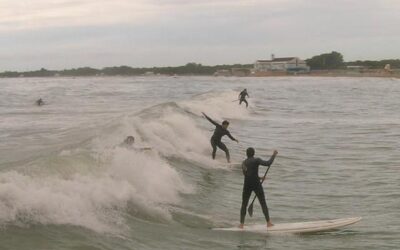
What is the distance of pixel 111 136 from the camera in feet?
75.6

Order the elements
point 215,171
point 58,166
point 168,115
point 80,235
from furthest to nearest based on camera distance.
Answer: point 168,115, point 215,171, point 58,166, point 80,235

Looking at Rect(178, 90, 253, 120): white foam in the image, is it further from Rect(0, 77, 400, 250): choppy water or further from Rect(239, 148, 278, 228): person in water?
Rect(239, 148, 278, 228): person in water

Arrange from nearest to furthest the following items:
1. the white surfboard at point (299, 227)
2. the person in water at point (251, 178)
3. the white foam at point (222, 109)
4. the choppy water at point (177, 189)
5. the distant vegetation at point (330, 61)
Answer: the choppy water at point (177, 189) → the white surfboard at point (299, 227) → the person in water at point (251, 178) → the white foam at point (222, 109) → the distant vegetation at point (330, 61)

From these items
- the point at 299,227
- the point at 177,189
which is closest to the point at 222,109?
the point at 177,189

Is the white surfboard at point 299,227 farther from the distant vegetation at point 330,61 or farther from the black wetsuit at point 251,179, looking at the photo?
the distant vegetation at point 330,61

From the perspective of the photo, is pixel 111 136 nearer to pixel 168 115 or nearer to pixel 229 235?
pixel 168 115

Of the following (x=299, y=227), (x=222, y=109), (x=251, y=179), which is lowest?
(x=222, y=109)

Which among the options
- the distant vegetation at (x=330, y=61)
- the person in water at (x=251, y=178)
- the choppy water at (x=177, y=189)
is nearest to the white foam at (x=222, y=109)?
the choppy water at (x=177, y=189)

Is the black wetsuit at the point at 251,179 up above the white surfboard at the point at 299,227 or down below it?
above

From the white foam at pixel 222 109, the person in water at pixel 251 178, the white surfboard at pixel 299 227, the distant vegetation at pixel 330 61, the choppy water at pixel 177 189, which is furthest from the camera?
the distant vegetation at pixel 330 61

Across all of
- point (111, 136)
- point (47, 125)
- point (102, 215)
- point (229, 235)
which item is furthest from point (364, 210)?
point (47, 125)

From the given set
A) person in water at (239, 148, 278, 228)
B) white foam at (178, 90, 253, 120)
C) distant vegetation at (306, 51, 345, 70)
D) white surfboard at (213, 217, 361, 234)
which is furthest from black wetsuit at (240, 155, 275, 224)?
distant vegetation at (306, 51, 345, 70)

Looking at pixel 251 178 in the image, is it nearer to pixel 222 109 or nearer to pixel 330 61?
pixel 222 109

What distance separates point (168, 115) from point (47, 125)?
7538 mm
